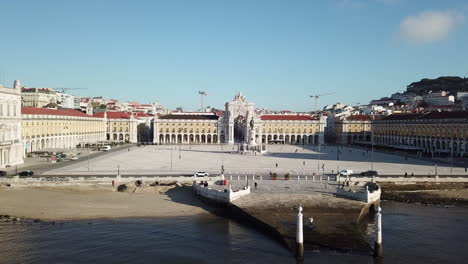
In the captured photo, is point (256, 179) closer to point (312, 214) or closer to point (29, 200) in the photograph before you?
point (312, 214)

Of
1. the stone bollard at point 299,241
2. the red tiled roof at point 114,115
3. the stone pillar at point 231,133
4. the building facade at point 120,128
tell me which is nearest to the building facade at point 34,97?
the red tiled roof at point 114,115

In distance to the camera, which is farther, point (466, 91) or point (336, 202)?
point (466, 91)

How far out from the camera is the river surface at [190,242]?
23875mm

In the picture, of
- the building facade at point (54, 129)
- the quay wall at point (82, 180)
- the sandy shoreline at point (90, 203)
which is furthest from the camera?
A: the building facade at point (54, 129)

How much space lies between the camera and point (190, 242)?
2678cm

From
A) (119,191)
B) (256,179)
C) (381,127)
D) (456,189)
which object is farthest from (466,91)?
(119,191)

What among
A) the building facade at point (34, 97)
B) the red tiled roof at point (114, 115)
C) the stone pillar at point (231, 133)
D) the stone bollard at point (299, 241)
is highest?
the building facade at point (34, 97)

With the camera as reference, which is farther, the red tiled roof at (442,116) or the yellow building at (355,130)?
the yellow building at (355,130)

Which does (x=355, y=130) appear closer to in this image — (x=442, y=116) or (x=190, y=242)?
(x=442, y=116)

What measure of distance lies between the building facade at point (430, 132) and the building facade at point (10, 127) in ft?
222

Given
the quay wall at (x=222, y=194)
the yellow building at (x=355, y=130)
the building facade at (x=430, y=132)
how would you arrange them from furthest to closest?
1. the yellow building at (x=355, y=130)
2. the building facade at (x=430, y=132)
3. the quay wall at (x=222, y=194)

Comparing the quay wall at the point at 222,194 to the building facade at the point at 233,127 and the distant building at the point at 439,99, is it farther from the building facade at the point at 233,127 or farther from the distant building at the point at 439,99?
the distant building at the point at 439,99

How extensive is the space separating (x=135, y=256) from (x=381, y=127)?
10213cm

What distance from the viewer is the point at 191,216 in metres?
33.3
